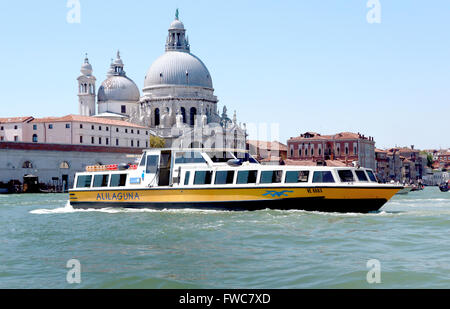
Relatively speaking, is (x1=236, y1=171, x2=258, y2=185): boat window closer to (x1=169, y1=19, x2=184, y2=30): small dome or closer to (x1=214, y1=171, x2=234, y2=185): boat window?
(x1=214, y1=171, x2=234, y2=185): boat window

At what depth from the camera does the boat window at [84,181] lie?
26156mm

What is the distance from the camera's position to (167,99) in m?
92.6

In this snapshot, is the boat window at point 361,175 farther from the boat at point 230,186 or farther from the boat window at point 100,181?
the boat window at point 100,181

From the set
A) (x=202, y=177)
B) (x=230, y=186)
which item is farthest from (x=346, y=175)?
(x=202, y=177)

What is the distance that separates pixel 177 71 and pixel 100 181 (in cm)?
6880

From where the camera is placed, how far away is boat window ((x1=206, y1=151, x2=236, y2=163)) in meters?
23.8

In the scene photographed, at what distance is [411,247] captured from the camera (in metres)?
14.1

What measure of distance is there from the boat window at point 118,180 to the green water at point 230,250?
3.25m

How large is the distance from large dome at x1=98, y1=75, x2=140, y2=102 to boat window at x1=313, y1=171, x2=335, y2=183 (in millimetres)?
75474

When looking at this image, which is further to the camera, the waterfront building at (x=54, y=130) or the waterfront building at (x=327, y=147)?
the waterfront building at (x=327, y=147)

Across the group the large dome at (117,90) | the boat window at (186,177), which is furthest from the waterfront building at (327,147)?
the boat window at (186,177)

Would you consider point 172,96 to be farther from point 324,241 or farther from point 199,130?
point 324,241
